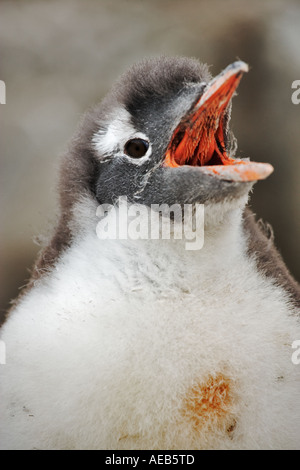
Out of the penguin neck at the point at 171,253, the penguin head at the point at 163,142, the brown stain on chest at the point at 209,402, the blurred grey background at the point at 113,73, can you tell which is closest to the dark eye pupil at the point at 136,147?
the penguin head at the point at 163,142

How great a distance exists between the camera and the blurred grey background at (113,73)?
1.64m

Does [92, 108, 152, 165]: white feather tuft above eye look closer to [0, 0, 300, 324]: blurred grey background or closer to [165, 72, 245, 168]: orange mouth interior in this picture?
[165, 72, 245, 168]: orange mouth interior

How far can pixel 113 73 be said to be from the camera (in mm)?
1757

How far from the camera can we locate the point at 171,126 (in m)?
0.90

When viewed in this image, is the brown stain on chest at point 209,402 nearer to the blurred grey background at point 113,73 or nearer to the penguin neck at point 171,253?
the penguin neck at point 171,253

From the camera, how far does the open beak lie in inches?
32.4

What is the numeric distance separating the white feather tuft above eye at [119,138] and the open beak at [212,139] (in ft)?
0.17

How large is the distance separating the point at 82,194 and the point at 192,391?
371 mm

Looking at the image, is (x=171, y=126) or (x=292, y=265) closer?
(x=171, y=126)

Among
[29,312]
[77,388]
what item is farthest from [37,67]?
[77,388]

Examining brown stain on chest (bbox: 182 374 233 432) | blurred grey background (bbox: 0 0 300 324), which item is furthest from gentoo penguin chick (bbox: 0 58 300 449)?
blurred grey background (bbox: 0 0 300 324)

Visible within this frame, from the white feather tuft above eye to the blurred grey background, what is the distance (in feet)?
2.23
